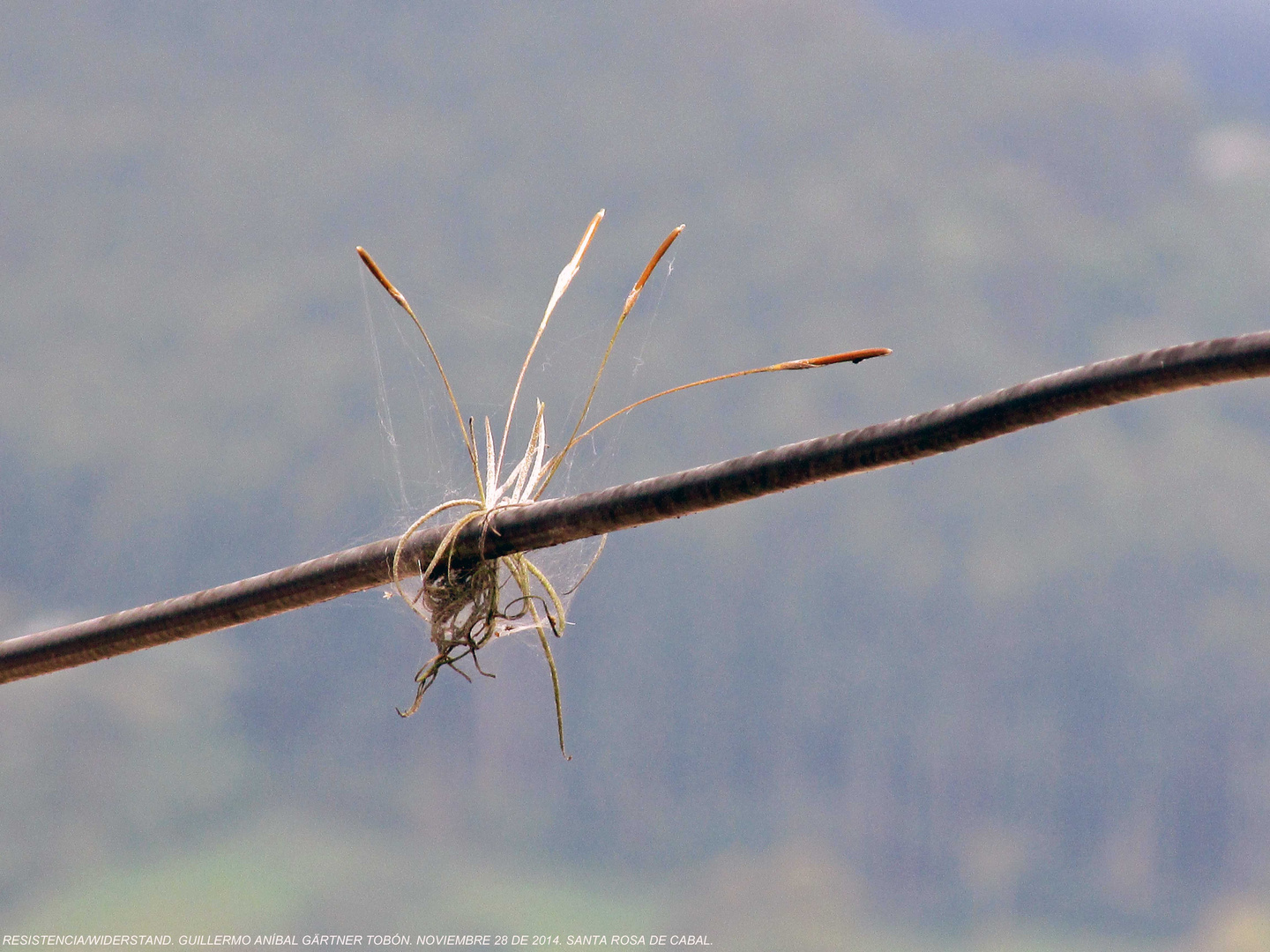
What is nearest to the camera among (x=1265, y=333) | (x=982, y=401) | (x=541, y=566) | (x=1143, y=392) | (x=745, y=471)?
(x=1265, y=333)

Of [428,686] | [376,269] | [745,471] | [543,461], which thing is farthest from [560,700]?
[376,269]

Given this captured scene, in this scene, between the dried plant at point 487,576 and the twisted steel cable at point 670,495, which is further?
the dried plant at point 487,576

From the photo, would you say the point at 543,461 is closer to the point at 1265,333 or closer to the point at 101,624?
the point at 101,624

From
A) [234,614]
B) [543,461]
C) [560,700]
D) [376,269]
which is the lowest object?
[560,700]

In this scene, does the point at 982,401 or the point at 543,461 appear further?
the point at 543,461

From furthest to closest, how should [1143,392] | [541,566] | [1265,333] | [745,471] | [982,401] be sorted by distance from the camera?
[541,566] < [745,471] < [982,401] < [1143,392] < [1265,333]
